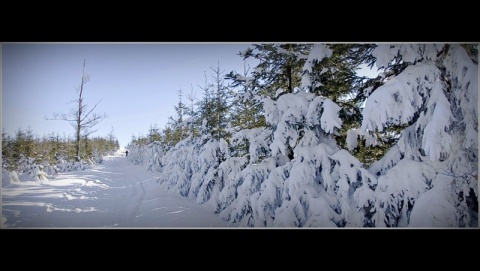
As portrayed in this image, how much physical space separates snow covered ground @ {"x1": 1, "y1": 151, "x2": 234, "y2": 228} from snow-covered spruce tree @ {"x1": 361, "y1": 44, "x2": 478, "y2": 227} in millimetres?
2594

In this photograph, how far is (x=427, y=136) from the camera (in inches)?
120

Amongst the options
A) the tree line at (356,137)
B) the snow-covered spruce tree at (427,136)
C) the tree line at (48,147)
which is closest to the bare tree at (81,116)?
the tree line at (48,147)

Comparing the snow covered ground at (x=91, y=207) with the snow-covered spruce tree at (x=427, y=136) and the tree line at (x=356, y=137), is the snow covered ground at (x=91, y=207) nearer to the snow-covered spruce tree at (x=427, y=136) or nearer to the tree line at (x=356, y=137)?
the tree line at (x=356, y=137)

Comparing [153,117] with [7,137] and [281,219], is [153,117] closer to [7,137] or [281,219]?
[7,137]

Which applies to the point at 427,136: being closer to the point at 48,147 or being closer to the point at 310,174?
the point at 310,174

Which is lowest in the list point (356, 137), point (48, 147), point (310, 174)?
point (310, 174)

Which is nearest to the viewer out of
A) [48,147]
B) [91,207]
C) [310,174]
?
[310,174]

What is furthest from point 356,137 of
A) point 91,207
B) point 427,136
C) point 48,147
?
point 48,147

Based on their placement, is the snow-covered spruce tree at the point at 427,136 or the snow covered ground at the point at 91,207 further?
the snow covered ground at the point at 91,207

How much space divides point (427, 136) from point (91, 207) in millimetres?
5021

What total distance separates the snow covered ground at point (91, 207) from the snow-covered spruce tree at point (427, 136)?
2594mm

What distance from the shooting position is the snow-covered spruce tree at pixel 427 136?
3.12 m
